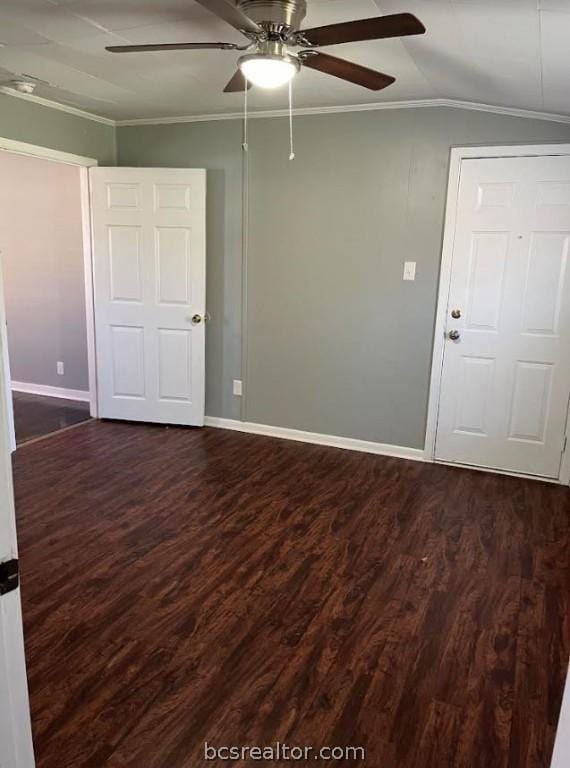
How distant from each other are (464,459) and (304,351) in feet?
4.65

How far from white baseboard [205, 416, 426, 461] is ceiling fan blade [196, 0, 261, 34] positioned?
2912 millimetres

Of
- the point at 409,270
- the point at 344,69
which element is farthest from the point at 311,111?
the point at 344,69

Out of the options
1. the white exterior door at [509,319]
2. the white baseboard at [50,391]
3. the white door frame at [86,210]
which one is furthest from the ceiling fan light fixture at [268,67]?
the white baseboard at [50,391]

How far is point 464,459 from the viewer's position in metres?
3.99

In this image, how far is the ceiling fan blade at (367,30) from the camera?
1733 millimetres

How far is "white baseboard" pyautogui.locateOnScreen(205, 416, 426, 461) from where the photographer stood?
4.13m

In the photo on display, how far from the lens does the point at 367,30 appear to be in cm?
184

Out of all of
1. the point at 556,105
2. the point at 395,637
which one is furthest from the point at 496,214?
the point at 395,637

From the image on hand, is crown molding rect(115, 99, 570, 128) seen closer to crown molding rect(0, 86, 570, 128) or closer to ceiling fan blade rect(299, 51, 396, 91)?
crown molding rect(0, 86, 570, 128)

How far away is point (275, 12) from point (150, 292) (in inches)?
110

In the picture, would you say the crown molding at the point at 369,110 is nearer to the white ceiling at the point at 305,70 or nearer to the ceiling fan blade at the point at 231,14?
the white ceiling at the point at 305,70

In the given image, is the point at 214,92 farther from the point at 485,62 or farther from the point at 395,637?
the point at 395,637

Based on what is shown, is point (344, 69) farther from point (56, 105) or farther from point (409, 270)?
point (56, 105)

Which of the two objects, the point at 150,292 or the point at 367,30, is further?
the point at 150,292
